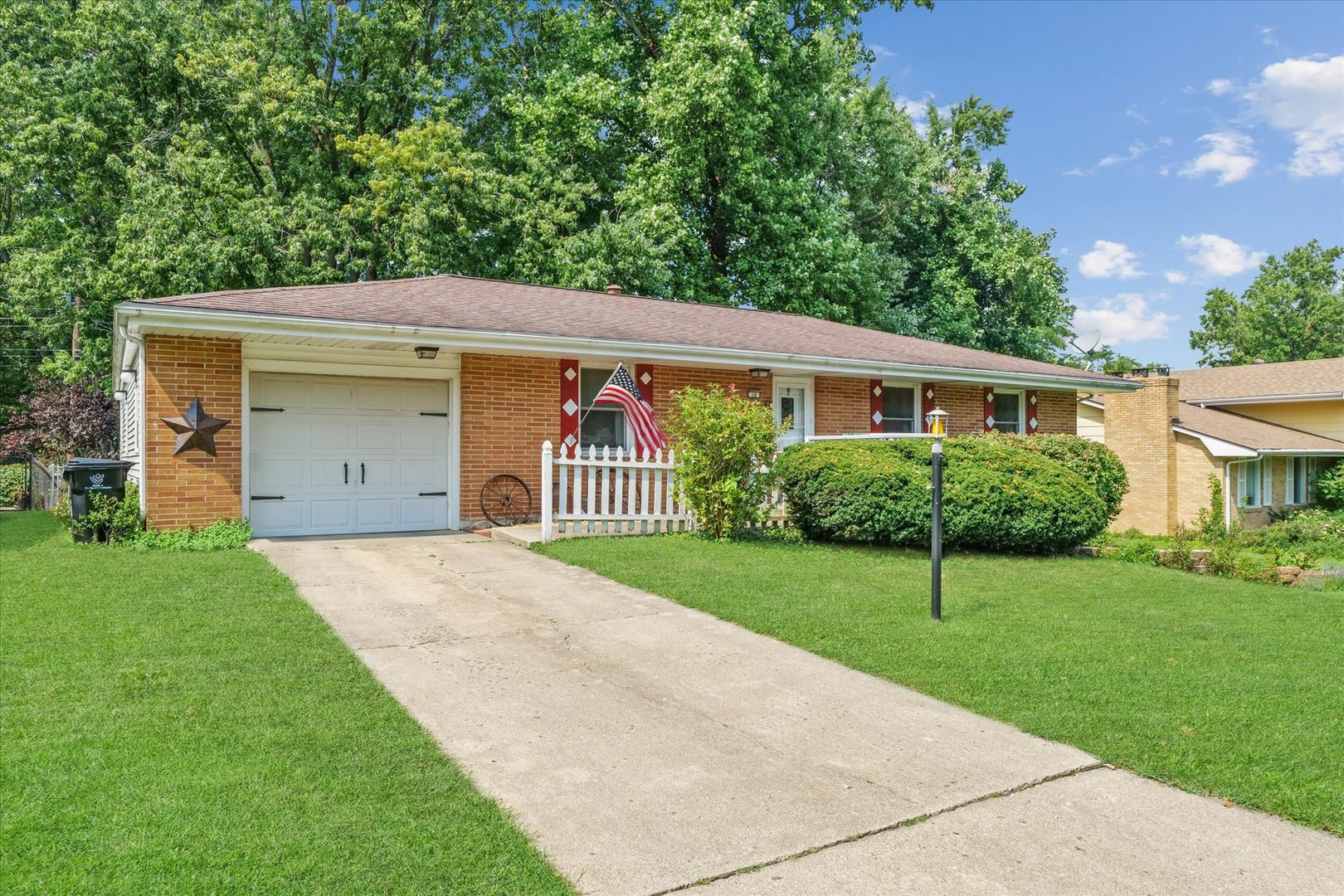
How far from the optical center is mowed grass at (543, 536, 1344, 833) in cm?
400

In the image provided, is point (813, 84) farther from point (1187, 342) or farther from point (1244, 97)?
point (1187, 342)

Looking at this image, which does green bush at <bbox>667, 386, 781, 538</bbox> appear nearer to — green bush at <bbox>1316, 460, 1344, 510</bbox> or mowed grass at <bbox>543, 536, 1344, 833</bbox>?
mowed grass at <bbox>543, 536, 1344, 833</bbox>

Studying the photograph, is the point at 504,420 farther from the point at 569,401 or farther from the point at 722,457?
the point at 722,457

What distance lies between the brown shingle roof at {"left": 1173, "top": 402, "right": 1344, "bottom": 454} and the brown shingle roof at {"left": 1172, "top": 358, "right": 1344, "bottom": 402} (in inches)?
36.8

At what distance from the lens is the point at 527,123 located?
2373 centimetres

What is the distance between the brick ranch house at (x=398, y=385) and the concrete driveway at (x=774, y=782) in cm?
468

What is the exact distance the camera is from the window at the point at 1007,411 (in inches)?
668

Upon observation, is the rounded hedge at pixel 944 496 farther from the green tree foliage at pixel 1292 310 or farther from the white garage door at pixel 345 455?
the green tree foliage at pixel 1292 310

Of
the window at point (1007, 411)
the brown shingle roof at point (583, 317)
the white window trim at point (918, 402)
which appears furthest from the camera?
the window at point (1007, 411)

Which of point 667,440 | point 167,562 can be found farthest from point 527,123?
point 167,562

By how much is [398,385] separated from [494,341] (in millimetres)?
1647

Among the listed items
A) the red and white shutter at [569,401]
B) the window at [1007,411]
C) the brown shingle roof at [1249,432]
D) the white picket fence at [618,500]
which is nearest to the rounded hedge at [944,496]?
the white picket fence at [618,500]

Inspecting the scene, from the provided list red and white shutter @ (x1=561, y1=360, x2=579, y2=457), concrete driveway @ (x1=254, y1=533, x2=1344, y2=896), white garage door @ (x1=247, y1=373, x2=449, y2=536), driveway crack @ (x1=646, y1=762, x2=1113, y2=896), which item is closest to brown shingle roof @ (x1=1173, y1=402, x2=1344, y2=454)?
red and white shutter @ (x1=561, y1=360, x2=579, y2=457)

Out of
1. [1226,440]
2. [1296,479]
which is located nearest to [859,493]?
[1226,440]
